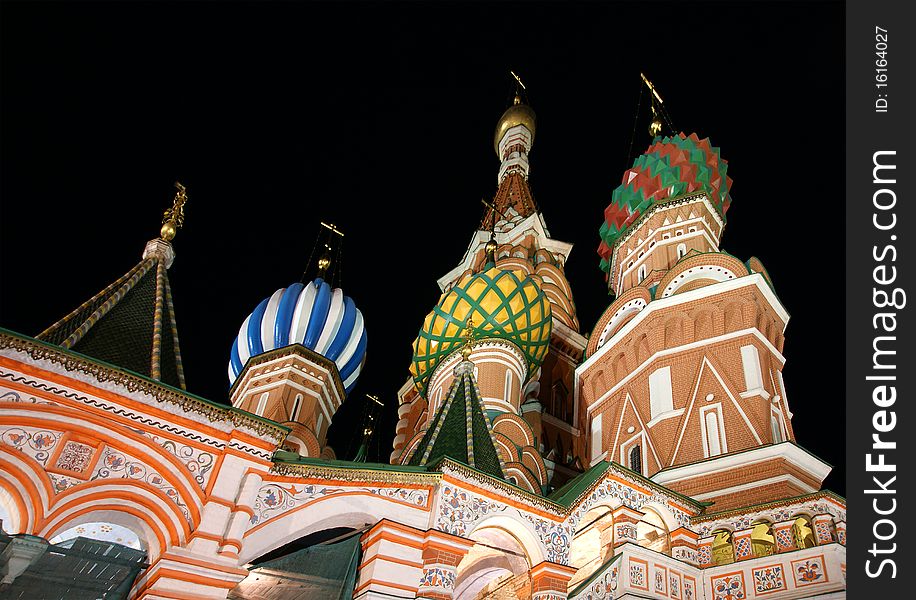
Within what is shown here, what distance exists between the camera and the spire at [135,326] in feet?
22.5

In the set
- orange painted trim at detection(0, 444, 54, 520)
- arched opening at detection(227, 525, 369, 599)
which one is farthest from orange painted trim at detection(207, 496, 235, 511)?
orange painted trim at detection(0, 444, 54, 520)

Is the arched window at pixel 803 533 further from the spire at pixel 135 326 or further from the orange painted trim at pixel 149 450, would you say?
the spire at pixel 135 326

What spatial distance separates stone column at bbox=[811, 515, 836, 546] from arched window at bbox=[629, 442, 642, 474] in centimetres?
559

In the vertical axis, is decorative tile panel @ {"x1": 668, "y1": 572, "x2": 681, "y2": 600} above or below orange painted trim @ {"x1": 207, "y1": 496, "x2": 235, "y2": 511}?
above

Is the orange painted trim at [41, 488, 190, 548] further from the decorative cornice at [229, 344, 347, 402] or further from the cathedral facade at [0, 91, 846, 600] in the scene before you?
the decorative cornice at [229, 344, 347, 402]

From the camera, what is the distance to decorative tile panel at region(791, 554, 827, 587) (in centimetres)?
852

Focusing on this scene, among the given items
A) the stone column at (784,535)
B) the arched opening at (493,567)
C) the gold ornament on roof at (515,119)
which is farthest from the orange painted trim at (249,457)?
the gold ornament on roof at (515,119)

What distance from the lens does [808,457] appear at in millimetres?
12227

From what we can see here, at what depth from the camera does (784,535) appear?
30.9ft

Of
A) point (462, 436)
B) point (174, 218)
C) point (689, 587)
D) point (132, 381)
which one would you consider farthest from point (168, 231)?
point (689, 587)

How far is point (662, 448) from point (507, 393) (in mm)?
4900

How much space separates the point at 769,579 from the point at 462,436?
176 inches

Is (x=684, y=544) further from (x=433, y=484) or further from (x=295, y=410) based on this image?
(x=295, y=410)
